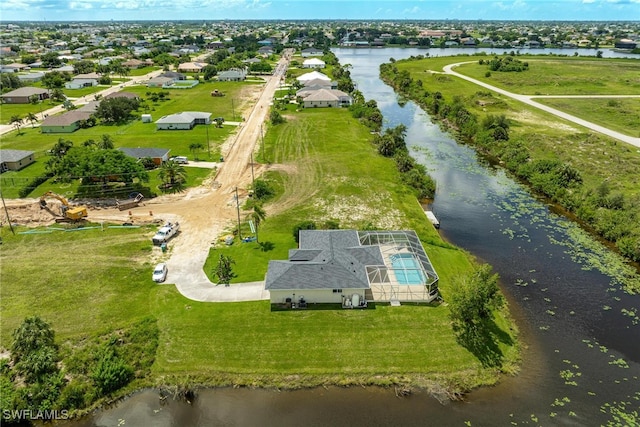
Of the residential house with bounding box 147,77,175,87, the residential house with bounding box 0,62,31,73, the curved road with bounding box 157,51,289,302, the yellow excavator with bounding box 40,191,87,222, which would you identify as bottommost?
the curved road with bounding box 157,51,289,302

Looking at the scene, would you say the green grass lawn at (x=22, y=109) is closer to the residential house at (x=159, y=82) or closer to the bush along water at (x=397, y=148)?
the residential house at (x=159, y=82)

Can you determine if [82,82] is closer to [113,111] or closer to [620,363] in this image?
[113,111]

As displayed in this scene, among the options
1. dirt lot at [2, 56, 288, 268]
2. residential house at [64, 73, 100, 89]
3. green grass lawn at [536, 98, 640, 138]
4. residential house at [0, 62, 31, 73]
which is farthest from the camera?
residential house at [0, 62, 31, 73]

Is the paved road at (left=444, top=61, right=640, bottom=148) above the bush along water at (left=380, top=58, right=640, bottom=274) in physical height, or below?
above

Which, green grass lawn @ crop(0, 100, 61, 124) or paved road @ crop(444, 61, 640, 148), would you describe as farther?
green grass lawn @ crop(0, 100, 61, 124)

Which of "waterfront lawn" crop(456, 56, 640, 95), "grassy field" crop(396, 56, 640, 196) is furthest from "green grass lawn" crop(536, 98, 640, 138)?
"waterfront lawn" crop(456, 56, 640, 95)

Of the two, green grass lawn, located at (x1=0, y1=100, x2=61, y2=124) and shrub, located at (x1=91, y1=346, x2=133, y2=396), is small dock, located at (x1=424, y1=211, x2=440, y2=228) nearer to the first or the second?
shrub, located at (x1=91, y1=346, x2=133, y2=396)

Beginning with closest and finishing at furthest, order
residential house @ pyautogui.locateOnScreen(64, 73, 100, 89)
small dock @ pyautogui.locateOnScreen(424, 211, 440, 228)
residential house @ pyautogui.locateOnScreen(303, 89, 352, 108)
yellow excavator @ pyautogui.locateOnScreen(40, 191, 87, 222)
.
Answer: yellow excavator @ pyautogui.locateOnScreen(40, 191, 87, 222) → small dock @ pyautogui.locateOnScreen(424, 211, 440, 228) → residential house @ pyautogui.locateOnScreen(303, 89, 352, 108) → residential house @ pyautogui.locateOnScreen(64, 73, 100, 89)
